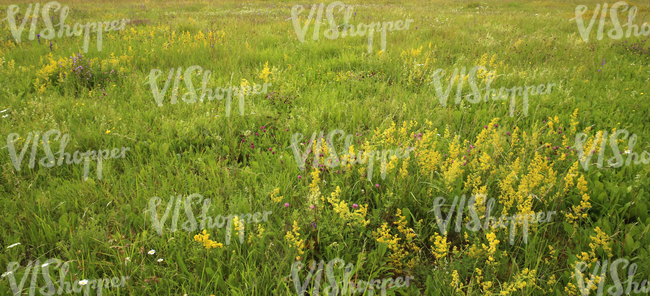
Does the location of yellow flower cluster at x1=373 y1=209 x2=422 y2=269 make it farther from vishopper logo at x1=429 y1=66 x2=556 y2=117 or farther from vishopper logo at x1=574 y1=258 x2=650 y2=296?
vishopper logo at x1=429 y1=66 x2=556 y2=117

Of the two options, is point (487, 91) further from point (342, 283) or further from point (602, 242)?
point (342, 283)

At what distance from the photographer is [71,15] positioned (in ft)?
36.3

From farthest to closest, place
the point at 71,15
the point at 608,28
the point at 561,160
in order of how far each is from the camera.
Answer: the point at 71,15 < the point at 608,28 < the point at 561,160

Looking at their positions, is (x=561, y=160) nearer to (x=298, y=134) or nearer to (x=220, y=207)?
(x=298, y=134)

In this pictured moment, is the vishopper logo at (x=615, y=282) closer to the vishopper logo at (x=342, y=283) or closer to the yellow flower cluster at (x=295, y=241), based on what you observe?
the vishopper logo at (x=342, y=283)

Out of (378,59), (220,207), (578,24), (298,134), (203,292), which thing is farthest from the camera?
(578,24)

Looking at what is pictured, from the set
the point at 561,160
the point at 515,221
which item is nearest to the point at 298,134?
the point at 515,221

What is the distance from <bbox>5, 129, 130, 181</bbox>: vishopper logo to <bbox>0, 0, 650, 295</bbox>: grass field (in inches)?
0.9

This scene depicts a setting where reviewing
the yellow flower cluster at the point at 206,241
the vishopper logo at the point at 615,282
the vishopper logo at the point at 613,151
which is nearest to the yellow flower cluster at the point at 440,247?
the vishopper logo at the point at 615,282

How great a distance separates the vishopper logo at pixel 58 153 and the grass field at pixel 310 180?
0.02 meters

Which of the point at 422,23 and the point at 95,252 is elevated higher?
the point at 422,23

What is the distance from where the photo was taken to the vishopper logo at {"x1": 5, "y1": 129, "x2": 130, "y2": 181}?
2.90 m

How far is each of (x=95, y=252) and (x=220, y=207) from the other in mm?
811

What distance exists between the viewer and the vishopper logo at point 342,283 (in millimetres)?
1878
